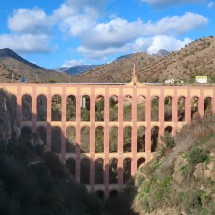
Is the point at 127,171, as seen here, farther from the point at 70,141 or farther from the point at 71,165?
the point at 70,141

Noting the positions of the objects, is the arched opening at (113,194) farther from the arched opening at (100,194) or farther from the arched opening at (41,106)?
the arched opening at (41,106)

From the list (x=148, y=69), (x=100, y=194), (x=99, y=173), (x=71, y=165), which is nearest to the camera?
(x=100, y=194)

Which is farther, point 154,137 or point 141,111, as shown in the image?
point 141,111

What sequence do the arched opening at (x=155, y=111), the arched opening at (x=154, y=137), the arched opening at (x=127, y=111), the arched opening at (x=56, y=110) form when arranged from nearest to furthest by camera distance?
the arched opening at (x=154, y=137)
the arched opening at (x=155, y=111)
the arched opening at (x=127, y=111)
the arched opening at (x=56, y=110)

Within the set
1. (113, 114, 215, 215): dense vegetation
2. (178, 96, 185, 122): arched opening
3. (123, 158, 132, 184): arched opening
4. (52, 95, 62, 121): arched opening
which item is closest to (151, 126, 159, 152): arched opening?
(113, 114, 215, 215): dense vegetation

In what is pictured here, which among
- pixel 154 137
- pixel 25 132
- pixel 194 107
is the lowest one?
pixel 154 137

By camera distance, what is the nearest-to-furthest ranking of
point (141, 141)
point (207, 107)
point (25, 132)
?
1. point (25, 132)
2. point (207, 107)
3. point (141, 141)

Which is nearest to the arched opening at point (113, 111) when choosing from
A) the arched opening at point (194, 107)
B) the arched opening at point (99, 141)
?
the arched opening at point (99, 141)

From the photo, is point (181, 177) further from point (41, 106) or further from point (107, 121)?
point (41, 106)

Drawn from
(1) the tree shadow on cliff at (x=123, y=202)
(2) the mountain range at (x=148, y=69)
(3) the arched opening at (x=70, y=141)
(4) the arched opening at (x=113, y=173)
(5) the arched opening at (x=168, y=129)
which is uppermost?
(2) the mountain range at (x=148, y=69)

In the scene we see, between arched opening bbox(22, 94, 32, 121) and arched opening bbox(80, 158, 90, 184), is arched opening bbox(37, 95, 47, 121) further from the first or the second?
arched opening bbox(80, 158, 90, 184)

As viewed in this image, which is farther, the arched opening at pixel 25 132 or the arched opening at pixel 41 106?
the arched opening at pixel 41 106

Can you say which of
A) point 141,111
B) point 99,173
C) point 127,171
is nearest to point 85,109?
point 141,111

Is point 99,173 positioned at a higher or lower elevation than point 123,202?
higher
